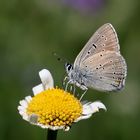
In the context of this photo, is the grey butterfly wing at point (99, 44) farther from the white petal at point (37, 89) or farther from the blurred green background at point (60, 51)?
the blurred green background at point (60, 51)

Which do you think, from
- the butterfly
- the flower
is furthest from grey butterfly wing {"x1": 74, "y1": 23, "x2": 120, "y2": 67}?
the flower

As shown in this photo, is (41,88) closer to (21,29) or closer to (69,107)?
(69,107)

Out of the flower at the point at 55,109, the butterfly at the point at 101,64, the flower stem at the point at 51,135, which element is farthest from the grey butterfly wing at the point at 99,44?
the flower stem at the point at 51,135

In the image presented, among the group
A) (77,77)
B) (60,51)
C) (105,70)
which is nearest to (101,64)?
(105,70)
